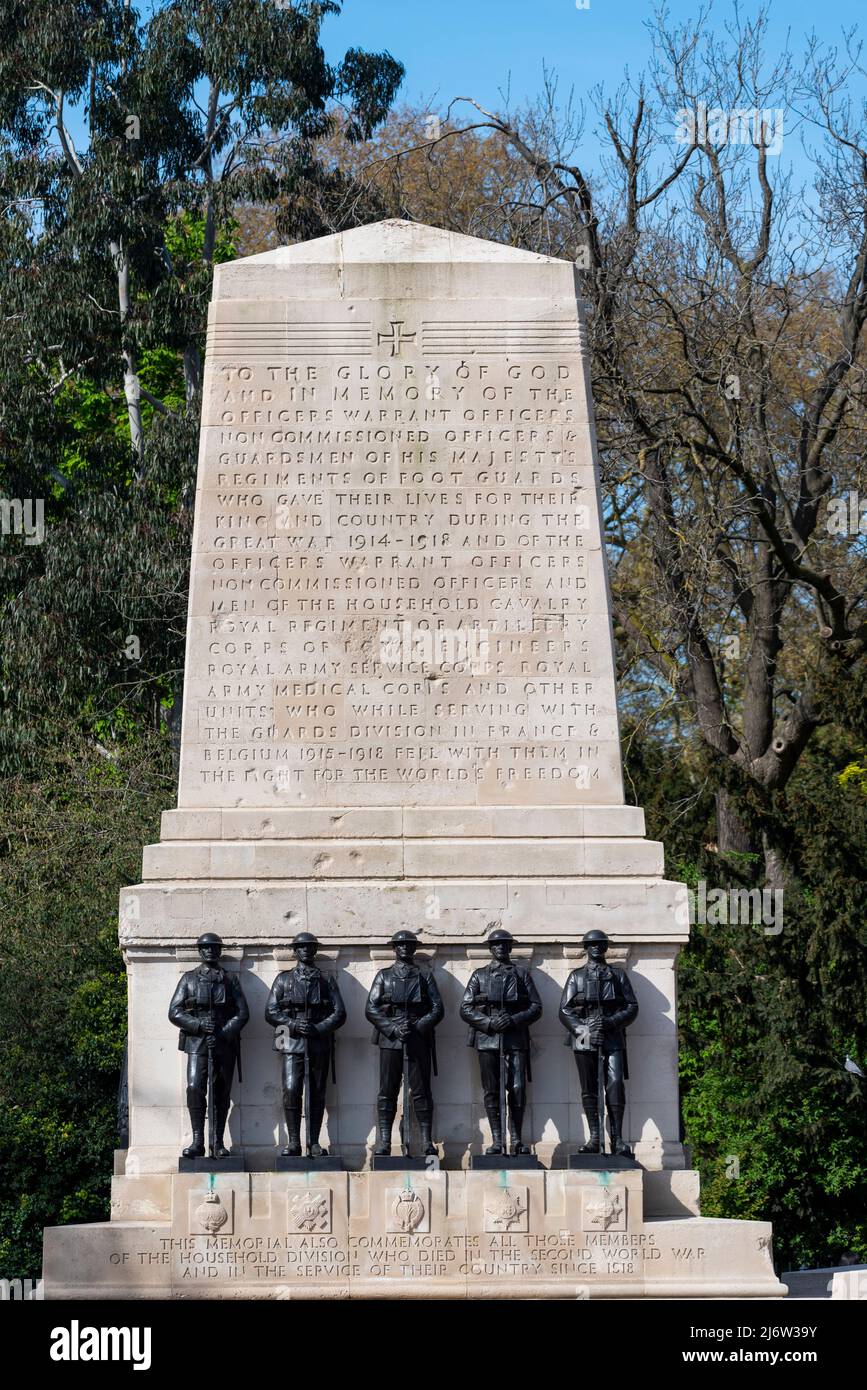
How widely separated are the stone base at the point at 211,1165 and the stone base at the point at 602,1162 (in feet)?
8.04

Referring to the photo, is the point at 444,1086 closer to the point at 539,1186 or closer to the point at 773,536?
the point at 539,1186

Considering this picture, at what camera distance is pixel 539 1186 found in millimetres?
15820

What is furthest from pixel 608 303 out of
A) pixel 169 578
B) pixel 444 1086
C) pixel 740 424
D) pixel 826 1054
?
pixel 444 1086

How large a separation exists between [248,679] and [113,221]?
1828 centimetres

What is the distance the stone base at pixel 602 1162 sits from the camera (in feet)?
52.3

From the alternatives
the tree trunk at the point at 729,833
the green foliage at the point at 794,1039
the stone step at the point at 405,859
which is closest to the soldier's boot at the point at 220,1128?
the stone step at the point at 405,859

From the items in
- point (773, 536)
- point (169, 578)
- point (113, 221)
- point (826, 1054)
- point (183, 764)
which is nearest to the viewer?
point (183, 764)

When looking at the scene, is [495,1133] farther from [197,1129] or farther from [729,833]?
[729,833]

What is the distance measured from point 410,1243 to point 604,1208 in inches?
55.8

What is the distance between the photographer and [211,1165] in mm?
16047

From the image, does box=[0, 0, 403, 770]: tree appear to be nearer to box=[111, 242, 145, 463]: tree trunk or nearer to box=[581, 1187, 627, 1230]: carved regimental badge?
box=[111, 242, 145, 463]: tree trunk

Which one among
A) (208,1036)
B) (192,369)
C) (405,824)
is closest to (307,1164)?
(208,1036)

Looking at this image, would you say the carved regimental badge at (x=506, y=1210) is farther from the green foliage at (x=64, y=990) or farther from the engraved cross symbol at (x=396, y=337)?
the green foliage at (x=64, y=990)

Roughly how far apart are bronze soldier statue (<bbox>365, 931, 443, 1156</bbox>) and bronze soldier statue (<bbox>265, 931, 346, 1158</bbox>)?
0.34 meters
